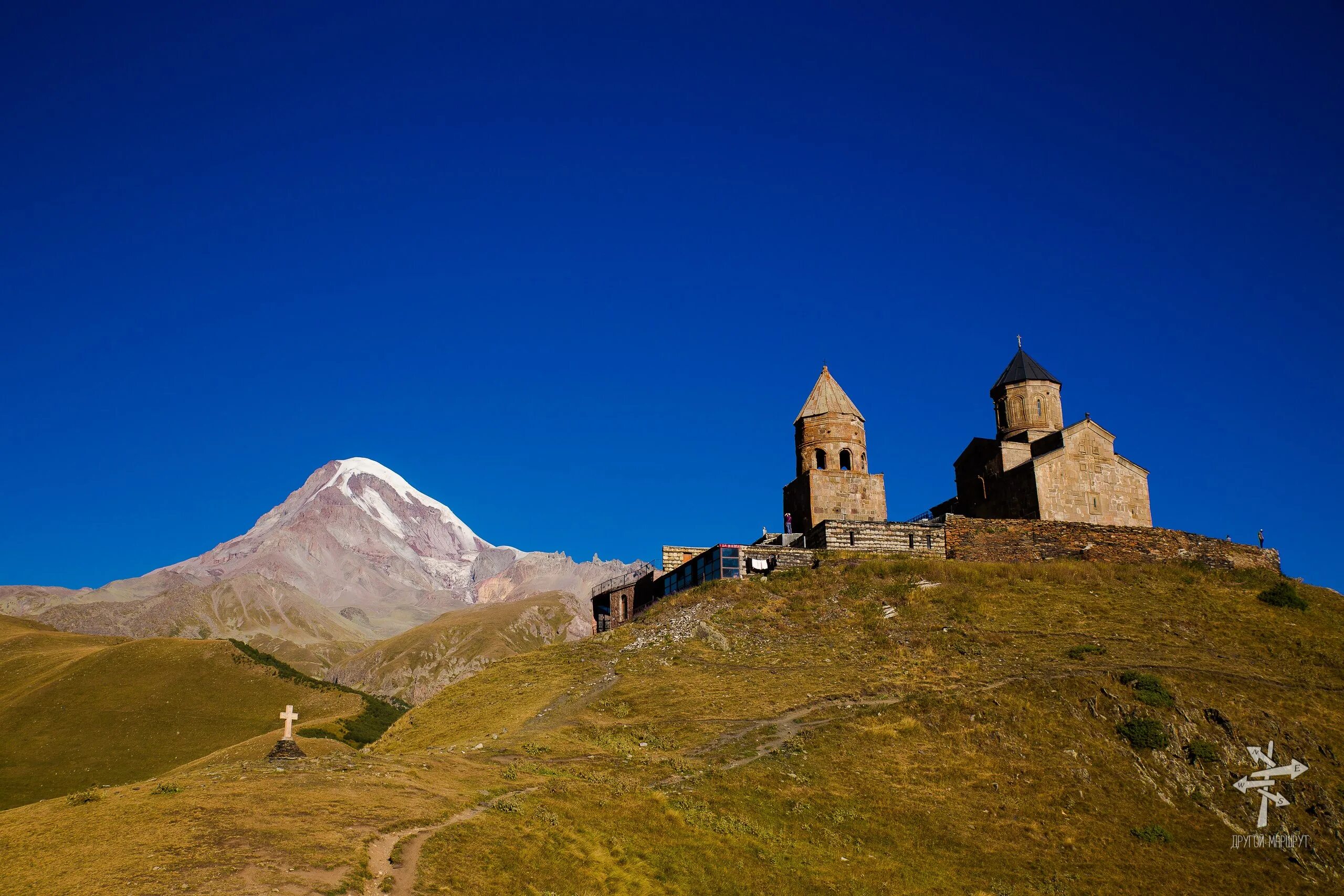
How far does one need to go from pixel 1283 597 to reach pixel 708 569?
1112 inches

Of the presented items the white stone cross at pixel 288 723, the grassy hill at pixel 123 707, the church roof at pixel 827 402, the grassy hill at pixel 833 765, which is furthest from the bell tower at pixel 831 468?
the grassy hill at pixel 123 707

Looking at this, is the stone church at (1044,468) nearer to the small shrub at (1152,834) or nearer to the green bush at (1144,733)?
the green bush at (1144,733)

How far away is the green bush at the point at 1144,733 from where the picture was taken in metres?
33.5

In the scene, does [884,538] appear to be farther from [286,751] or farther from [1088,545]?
[286,751]

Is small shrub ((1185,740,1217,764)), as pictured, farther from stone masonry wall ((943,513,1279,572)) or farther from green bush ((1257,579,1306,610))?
stone masonry wall ((943,513,1279,572))

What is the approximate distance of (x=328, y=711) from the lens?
8119 cm

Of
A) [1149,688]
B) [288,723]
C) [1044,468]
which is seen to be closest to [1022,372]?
[1044,468]

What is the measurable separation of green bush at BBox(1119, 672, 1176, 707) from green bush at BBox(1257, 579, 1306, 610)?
46.4ft

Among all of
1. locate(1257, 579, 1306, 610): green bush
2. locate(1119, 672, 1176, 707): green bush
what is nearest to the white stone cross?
locate(1119, 672, 1176, 707): green bush

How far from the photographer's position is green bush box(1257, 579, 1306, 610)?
46.0 meters

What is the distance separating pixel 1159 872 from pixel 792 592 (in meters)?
24.8

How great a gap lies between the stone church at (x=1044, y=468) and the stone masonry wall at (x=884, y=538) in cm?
760

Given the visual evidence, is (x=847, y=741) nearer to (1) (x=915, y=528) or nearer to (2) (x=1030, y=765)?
(2) (x=1030, y=765)

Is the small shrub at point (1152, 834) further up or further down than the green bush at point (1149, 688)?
further down
